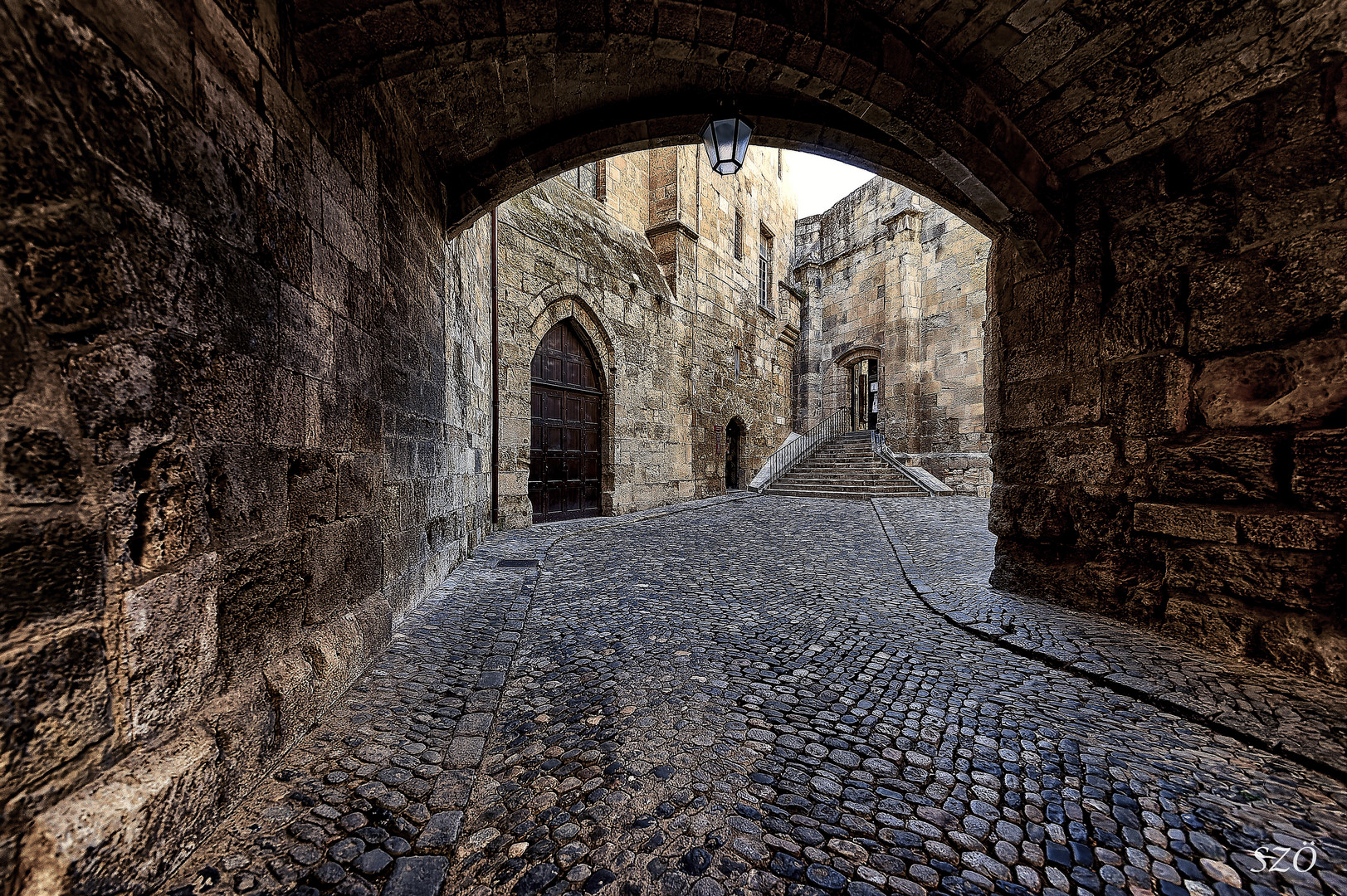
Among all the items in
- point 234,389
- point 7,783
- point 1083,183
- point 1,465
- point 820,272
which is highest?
point 820,272

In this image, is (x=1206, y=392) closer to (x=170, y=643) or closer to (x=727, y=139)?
(x=727, y=139)

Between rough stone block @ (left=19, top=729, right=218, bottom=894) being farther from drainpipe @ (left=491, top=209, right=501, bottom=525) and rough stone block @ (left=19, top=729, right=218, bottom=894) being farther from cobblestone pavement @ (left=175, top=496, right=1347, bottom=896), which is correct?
drainpipe @ (left=491, top=209, right=501, bottom=525)

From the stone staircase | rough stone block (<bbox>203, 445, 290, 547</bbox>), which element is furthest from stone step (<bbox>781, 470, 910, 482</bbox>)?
rough stone block (<bbox>203, 445, 290, 547</bbox>)

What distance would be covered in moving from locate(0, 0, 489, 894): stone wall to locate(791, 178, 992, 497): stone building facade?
45.7 ft

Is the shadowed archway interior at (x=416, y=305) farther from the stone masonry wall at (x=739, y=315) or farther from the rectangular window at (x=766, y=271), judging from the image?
the rectangular window at (x=766, y=271)

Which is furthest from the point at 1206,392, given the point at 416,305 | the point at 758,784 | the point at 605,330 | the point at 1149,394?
the point at 605,330

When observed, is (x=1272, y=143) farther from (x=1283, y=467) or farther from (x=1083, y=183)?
(x=1283, y=467)

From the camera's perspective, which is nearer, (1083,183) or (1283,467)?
(1283,467)

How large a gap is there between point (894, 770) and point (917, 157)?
163 inches

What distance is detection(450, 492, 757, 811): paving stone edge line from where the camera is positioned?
1.83m

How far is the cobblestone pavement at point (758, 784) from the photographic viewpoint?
4.51ft

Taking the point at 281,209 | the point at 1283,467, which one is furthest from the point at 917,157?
the point at 281,209

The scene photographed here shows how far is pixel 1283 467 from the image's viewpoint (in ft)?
8.60

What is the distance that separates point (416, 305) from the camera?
11.9 feet
